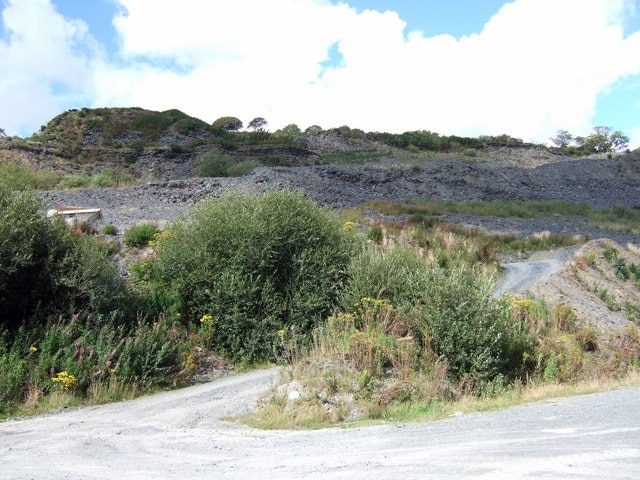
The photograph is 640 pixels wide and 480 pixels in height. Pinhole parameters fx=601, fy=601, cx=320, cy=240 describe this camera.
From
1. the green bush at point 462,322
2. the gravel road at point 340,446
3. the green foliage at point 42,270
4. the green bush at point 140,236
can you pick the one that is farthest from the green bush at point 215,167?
the gravel road at point 340,446

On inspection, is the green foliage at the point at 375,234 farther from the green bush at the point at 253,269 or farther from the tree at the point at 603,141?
the tree at the point at 603,141

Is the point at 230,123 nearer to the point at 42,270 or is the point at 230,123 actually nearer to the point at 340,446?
the point at 42,270

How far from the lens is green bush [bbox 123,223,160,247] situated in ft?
62.6

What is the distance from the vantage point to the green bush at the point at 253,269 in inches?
550

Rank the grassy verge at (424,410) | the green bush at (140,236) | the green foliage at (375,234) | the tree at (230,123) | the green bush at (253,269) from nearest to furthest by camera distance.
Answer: the grassy verge at (424,410), the green bush at (253,269), the green bush at (140,236), the green foliage at (375,234), the tree at (230,123)

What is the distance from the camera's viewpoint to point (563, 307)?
49.4ft

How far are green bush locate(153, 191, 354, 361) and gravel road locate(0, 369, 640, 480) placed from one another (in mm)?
4294

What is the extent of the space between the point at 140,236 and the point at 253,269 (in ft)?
20.7

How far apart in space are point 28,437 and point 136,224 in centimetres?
1351

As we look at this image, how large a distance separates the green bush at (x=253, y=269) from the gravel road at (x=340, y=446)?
4.29m

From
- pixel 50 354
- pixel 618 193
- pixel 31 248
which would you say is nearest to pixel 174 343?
pixel 50 354

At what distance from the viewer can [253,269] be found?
14461 millimetres

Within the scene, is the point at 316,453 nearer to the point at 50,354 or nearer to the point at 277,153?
the point at 50,354

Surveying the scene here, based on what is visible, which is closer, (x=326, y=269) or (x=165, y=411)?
(x=165, y=411)
